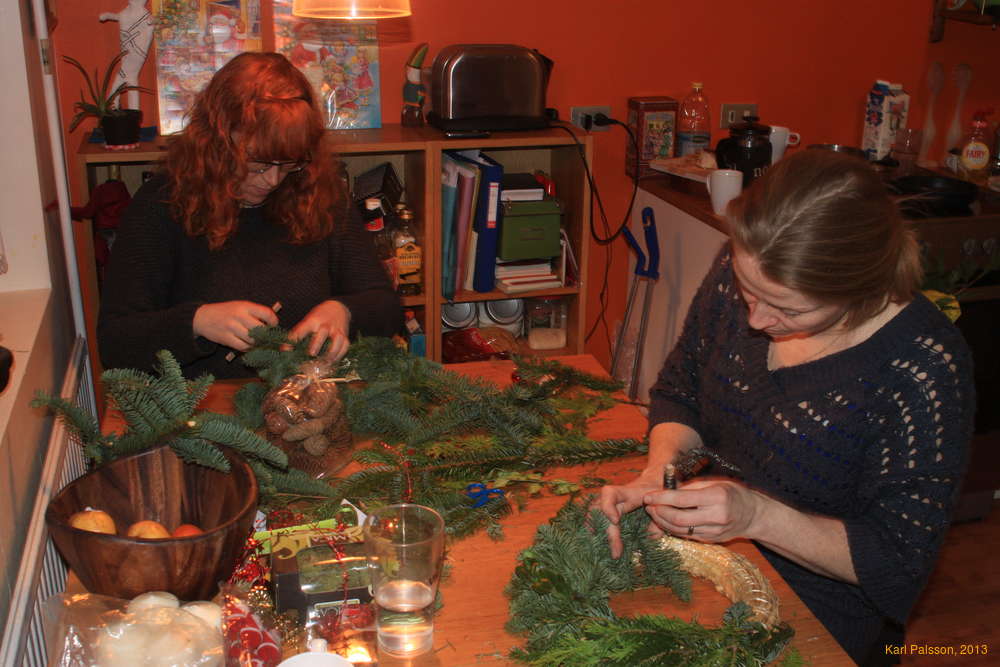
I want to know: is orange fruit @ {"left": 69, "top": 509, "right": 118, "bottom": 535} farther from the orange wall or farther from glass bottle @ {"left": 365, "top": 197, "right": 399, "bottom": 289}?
the orange wall

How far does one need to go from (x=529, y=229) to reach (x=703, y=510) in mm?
1784

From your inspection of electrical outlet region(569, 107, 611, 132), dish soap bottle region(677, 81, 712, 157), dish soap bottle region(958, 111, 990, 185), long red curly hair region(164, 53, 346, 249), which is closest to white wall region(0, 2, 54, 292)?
long red curly hair region(164, 53, 346, 249)

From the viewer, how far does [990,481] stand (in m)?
3.01

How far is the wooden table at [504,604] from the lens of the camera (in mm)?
1098

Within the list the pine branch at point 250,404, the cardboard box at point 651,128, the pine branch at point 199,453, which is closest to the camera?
the pine branch at point 199,453

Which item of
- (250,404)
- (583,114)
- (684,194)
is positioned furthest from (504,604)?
(583,114)

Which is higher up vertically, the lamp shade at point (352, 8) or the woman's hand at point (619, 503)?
the lamp shade at point (352, 8)

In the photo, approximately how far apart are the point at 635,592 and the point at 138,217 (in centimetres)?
134

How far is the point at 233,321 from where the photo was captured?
1.72m

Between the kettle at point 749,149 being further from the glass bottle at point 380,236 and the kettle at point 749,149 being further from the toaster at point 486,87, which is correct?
the glass bottle at point 380,236

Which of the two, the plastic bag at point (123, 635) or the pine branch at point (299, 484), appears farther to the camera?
the pine branch at point (299, 484)

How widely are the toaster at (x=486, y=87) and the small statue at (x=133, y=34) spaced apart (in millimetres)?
841

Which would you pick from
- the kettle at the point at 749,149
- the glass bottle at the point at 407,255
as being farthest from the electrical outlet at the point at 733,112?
the glass bottle at the point at 407,255

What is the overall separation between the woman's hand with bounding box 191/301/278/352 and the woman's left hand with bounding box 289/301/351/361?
65mm
